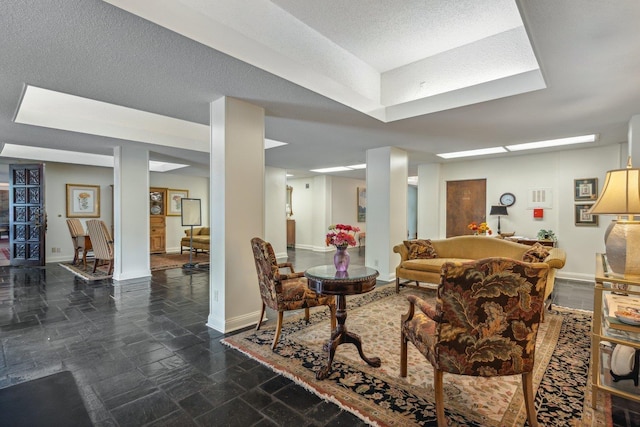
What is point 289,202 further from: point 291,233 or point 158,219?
point 158,219

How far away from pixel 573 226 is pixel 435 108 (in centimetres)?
414

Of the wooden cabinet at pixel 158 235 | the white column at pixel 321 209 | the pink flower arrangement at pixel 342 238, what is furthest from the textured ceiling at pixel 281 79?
the white column at pixel 321 209

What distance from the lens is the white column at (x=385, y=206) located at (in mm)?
5402

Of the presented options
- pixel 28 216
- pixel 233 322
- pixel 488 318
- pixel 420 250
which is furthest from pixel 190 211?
pixel 488 318

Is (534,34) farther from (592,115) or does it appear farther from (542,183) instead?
(542,183)

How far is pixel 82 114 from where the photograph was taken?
4.42 meters

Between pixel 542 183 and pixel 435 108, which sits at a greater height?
pixel 435 108

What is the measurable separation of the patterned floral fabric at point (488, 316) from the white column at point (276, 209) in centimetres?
667

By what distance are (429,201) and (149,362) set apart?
6.45 meters

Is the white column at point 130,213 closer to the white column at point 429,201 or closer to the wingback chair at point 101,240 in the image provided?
the wingback chair at point 101,240

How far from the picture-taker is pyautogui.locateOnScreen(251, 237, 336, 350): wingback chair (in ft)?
8.79

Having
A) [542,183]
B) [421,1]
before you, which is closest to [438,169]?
[542,183]

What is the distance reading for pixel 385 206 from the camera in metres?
5.44

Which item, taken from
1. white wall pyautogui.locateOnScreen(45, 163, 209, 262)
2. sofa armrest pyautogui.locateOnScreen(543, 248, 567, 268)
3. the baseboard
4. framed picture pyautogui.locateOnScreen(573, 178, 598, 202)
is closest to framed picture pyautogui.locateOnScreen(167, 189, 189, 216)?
white wall pyautogui.locateOnScreen(45, 163, 209, 262)
